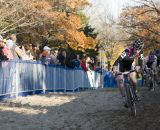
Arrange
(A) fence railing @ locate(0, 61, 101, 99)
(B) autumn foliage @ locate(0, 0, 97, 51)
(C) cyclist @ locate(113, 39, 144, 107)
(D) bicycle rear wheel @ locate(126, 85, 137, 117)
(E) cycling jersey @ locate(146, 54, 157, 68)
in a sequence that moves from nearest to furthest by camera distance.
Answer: (D) bicycle rear wheel @ locate(126, 85, 137, 117), (C) cyclist @ locate(113, 39, 144, 107), (A) fence railing @ locate(0, 61, 101, 99), (E) cycling jersey @ locate(146, 54, 157, 68), (B) autumn foliage @ locate(0, 0, 97, 51)

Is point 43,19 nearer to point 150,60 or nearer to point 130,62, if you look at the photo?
point 150,60

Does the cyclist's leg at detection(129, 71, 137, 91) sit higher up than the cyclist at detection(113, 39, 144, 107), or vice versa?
the cyclist at detection(113, 39, 144, 107)

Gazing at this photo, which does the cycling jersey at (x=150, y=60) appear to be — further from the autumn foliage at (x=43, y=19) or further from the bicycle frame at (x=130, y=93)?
the autumn foliage at (x=43, y=19)

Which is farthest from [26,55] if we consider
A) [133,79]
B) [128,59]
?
[133,79]

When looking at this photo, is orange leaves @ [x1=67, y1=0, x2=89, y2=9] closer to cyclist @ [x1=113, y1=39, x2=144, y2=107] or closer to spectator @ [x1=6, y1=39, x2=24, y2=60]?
spectator @ [x1=6, y1=39, x2=24, y2=60]

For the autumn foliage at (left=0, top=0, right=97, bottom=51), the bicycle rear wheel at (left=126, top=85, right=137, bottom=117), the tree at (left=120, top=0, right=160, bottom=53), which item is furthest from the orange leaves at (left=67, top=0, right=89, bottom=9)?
the bicycle rear wheel at (left=126, top=85, right=137, bottom=117)

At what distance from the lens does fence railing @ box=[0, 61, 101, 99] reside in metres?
15.8

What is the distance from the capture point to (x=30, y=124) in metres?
10.8

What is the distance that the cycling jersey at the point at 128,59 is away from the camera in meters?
12.5

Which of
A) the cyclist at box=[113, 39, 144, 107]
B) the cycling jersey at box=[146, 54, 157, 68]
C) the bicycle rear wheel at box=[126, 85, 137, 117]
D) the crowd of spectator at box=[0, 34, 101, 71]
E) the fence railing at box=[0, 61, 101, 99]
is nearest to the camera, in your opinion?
the bicycle rear wheel at box=[126, 85, 137, 117]

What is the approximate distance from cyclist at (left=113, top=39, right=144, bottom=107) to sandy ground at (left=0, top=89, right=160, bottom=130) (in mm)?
857

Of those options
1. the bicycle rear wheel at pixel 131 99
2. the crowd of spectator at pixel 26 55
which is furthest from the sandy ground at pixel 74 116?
the crowd of spectator at pixel 26 55

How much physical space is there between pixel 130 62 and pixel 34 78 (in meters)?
7.04

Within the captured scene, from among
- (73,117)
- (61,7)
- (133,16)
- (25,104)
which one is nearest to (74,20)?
(61,7)
